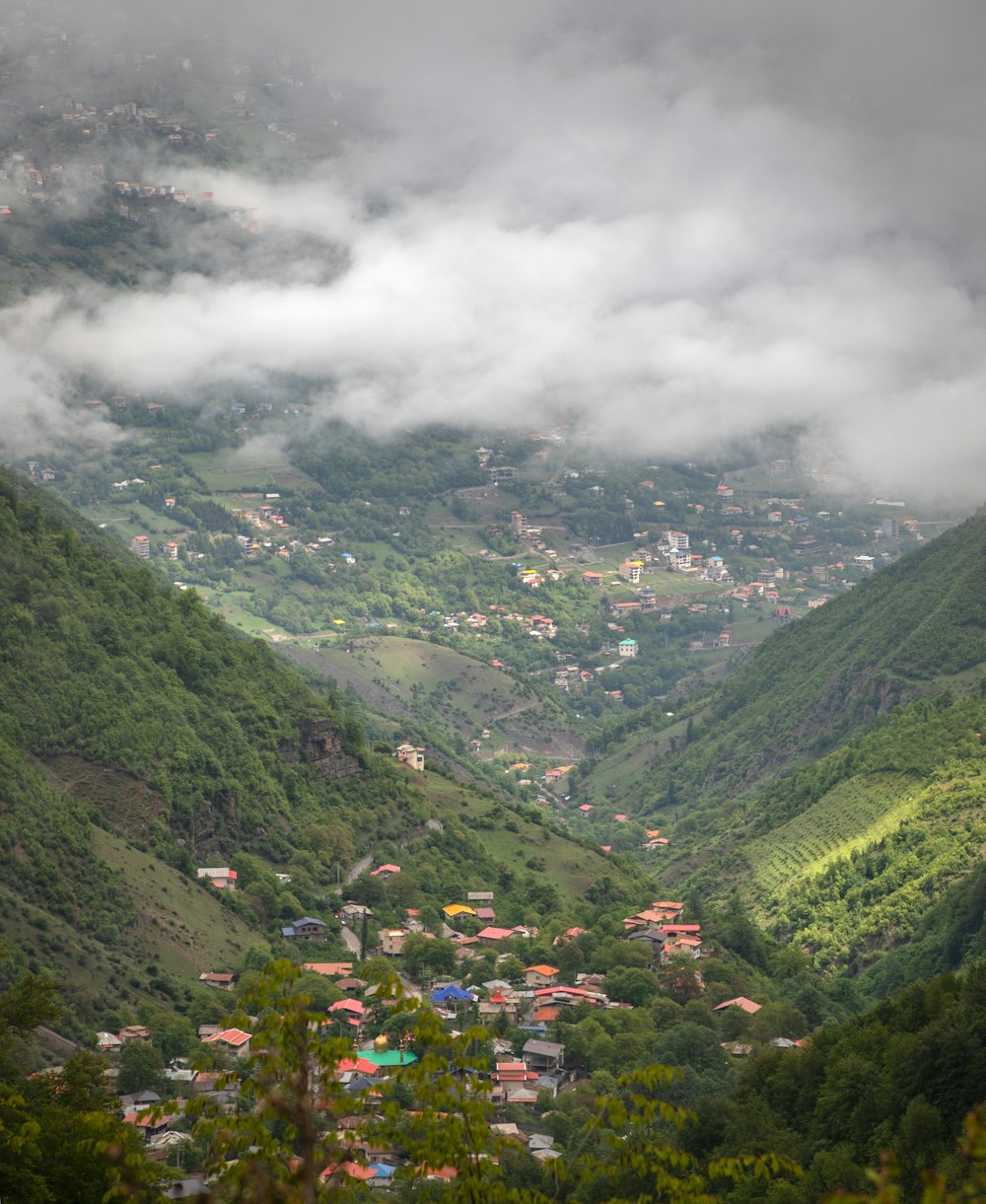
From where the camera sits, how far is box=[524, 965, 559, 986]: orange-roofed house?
246 feet

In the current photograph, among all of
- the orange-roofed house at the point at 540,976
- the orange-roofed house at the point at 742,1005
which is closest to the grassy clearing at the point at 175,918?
the orange-roofed house at the point at 540,976

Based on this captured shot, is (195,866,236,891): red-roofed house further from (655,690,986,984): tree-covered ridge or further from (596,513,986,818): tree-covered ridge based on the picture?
(596,513,986,818): tree-covered ridge

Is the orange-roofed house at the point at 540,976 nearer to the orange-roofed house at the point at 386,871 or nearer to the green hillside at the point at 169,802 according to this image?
the green hillside at the point at 169,802

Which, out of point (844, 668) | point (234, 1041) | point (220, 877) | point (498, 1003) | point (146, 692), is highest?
point (844, 668)

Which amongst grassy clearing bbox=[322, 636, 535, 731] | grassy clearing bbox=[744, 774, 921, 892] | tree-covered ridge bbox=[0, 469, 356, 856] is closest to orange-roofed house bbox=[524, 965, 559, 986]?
tree-covered ridge bbox=[0, 469, 356, 856]

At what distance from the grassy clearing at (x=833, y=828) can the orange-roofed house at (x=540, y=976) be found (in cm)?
2372

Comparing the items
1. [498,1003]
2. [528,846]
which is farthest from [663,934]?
[528,846]

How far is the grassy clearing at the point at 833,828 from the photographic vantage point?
96.7 m

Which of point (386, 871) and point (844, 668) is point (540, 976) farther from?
point (844, 668)

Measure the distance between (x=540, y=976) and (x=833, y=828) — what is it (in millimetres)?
31512

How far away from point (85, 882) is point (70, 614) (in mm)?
19407

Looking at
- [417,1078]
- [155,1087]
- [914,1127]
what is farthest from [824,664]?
[417,1078]

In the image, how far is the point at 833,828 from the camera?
101938mm

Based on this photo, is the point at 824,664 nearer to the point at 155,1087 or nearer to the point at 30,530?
the point at 30,530
